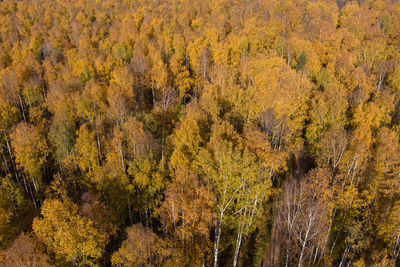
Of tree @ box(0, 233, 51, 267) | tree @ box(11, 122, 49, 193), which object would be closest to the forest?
tree @ box(0, 233, 51, 267)

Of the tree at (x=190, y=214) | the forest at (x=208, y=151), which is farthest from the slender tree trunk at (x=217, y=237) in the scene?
the tree at (x=190, y=214)

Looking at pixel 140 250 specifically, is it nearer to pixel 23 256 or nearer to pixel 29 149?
pixel 23 256

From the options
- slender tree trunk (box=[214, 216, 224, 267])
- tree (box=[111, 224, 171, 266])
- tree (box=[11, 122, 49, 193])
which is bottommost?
slender tree trunk (box=[214, 216, 224, 267])


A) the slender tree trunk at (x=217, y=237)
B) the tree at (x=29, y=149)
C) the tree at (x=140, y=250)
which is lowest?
the slender tree trunk at (x=217, y=237)

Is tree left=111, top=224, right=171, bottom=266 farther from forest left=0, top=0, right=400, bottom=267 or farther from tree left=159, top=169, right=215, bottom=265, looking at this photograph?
tree left=159, top=169, right=215, bottom=265

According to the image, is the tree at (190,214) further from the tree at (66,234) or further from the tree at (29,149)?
the tree at (29,149)

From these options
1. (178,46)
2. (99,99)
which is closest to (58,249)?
(99,99)

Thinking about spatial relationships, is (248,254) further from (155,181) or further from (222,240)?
(155,181)

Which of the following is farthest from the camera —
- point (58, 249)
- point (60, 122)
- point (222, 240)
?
point (60, 122)
